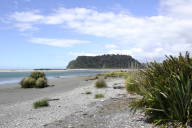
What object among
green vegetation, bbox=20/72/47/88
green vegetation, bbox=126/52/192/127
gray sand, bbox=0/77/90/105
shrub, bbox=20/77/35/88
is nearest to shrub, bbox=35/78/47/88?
green vegetation, bbox=20/72/47/88

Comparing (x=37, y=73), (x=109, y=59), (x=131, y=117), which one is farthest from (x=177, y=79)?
(x=109, y=59)

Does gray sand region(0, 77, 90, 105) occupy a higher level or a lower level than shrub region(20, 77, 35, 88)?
lower

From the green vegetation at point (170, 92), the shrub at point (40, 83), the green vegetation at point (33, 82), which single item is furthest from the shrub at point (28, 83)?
the green vegetation at point (170, 92)

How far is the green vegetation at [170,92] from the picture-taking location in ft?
24.9

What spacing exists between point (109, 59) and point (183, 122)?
7157 inches

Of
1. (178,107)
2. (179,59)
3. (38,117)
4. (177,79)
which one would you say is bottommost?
(38,117)

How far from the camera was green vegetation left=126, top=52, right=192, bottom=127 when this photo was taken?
24.9ft

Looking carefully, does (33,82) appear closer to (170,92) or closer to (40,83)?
(40,83)

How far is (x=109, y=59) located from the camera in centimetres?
18912

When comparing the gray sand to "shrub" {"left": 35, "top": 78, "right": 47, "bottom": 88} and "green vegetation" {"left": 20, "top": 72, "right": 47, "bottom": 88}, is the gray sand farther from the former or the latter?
"shrub" {"left": 35, "top": 78, "right": 47, "bottom": 88}

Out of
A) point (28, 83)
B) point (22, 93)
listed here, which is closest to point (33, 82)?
point (28, 83)

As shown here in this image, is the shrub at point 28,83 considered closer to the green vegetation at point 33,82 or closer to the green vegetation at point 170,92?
the green vegetation at point 33,82

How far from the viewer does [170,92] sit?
784 cm

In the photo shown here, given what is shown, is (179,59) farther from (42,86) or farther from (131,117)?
(42,86)
